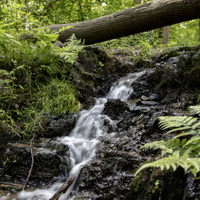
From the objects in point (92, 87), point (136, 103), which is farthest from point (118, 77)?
point (136, 103)

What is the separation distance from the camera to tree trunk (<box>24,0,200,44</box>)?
5.51m

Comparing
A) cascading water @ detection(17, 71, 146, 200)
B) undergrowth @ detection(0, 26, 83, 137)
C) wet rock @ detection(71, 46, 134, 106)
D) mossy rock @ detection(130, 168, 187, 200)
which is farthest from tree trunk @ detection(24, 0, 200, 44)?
mossy rock @ detection(130, 168, 187, 200)

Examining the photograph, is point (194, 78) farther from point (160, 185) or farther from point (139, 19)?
point (160, 185)

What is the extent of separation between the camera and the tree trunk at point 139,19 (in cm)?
551

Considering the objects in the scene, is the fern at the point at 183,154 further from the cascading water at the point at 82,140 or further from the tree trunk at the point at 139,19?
the tree trunk at the point at 139,19

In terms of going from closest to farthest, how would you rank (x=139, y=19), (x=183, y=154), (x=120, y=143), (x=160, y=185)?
(x=183, y=154) → (x=160, y=185) → (x=120, y=143) → (x=139, y=19)

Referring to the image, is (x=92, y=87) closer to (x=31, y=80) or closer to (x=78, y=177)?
(x=31, y=80)

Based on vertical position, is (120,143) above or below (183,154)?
below

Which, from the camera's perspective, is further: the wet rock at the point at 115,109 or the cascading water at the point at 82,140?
the wet rock at the point at 115,109

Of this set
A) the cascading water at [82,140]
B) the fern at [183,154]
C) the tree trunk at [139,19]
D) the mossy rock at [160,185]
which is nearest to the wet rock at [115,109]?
the cascading water at [82,140]

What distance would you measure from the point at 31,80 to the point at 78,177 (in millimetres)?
2835

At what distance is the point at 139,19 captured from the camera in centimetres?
604

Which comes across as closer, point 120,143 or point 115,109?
point 120,143

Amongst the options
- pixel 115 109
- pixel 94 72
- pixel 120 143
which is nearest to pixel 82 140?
pixel 120 143
